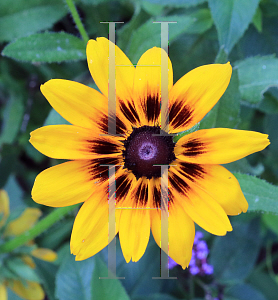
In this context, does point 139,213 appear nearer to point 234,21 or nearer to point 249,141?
point 249,141

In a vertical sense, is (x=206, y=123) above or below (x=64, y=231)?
above

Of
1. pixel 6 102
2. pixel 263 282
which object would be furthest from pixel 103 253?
pixel 6 102

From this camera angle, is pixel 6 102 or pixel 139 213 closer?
pixel 139 213

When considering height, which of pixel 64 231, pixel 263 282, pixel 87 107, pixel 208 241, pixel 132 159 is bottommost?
pixel 263 282

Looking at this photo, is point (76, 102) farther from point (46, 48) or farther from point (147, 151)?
point (46, 48)

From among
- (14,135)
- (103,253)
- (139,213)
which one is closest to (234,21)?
(139,213)

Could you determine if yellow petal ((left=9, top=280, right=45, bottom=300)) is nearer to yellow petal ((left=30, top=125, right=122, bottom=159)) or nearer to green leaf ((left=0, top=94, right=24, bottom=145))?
green leaf ((left=0, top=94, right=24, bottom=145))

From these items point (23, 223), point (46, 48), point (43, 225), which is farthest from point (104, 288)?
point (46, 48)

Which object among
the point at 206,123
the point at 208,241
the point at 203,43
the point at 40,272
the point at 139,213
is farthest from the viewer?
the point at 208,241

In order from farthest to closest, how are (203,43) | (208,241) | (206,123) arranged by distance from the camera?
(208,241) → (203,43) → (206,123)
